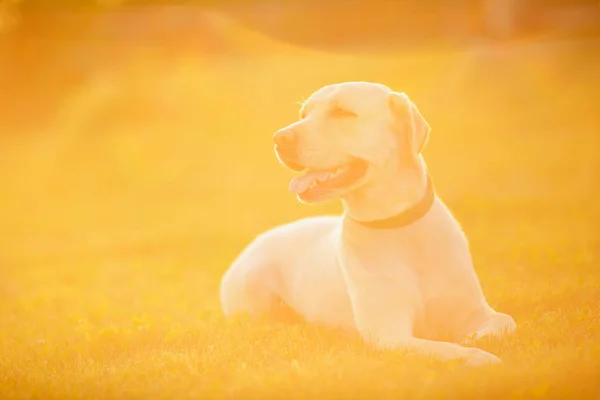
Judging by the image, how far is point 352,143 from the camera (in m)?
4.95

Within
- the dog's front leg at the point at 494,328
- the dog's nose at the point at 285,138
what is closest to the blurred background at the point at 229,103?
the dog's nose at the point at 285,138

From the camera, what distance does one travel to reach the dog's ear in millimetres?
4961

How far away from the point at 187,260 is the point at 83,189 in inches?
322

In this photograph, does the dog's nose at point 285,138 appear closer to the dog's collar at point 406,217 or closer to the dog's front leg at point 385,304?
the dog's collar at point 406,217

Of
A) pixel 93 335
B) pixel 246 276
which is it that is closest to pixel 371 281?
pixel 246 276

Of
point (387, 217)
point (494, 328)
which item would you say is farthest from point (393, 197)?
point (494, 328)

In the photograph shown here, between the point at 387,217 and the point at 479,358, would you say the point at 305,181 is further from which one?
the point at 479,358

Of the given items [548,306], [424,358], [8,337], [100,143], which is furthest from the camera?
[100,143]

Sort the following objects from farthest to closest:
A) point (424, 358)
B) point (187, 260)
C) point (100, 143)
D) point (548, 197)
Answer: point (100, 143)
point (548, 197)
point (187, 260)
point (424, 358)

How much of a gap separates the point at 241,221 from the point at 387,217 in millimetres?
9158

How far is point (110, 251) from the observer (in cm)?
1295

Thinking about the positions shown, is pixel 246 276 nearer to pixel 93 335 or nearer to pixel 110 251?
pixel 93 335

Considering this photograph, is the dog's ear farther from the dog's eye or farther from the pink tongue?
the pink tongue

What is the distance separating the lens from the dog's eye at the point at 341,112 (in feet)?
16.5
